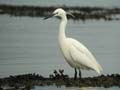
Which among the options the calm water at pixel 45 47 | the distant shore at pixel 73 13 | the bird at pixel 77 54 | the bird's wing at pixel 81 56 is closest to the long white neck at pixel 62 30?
the bird at pixel 77 54

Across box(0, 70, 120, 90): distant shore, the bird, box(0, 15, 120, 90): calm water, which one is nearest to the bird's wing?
the bird

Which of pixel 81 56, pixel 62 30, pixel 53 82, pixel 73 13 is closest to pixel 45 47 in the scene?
pixel 62 30

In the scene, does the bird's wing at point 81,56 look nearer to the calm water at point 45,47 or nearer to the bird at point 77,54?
the bird at point 77,54

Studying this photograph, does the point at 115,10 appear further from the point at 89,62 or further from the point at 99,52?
the point at 89,62

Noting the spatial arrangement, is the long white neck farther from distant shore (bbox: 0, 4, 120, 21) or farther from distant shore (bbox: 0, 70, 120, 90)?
distant shore (bbox: 0, 4, 120, 21)

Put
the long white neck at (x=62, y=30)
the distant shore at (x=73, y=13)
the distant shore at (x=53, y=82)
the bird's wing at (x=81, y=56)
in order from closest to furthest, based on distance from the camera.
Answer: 1. the distant shore at (x=53, y=82)
2. the bird's wing at (x=81, y=56)
3. the long white neck at (x=62, y=30)
4. the distant shore at (x=73, y=13)

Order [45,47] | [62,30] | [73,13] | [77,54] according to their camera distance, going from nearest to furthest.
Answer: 1. [77,54]
2. [62,30]
3. [45,47]
4. [73,13]

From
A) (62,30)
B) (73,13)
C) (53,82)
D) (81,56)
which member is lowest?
(53,82)

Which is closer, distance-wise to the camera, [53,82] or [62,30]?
[53,82]

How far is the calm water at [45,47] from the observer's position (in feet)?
64.8

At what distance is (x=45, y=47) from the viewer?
25641 millimetres

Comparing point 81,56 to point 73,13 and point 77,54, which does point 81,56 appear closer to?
point 77,54

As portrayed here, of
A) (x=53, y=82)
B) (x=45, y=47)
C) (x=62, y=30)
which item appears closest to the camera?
(x=53, y=82)

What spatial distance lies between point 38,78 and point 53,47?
939 centimetres
